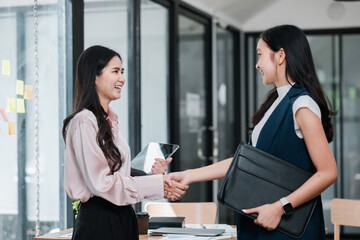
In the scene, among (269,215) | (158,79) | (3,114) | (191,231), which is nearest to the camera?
(269,215)

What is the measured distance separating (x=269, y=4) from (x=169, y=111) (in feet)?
8.63

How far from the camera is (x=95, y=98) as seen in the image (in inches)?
89.6

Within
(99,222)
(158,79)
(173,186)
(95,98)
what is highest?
(158,79)

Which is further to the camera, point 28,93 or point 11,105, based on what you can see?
point 28,93

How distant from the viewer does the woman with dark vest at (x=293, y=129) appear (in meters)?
1.92

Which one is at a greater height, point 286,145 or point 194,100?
point 194,100

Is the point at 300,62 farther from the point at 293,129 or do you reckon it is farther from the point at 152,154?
the point at 152,154

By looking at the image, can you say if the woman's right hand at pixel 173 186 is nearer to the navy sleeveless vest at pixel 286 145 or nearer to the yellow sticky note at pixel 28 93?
the navy sleeveless vest at pixel 286 145

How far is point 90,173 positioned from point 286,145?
0.69m

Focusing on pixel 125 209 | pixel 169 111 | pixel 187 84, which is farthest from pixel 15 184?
pixel 187 84

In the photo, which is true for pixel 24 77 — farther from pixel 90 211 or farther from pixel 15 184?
pixel 90 211

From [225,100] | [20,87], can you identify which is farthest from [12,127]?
[225,100]

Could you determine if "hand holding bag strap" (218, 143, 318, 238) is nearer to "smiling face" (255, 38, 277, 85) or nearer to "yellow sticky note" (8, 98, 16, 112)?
"smiling face" (255, 38, 277, 85)

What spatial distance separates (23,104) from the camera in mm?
3520
